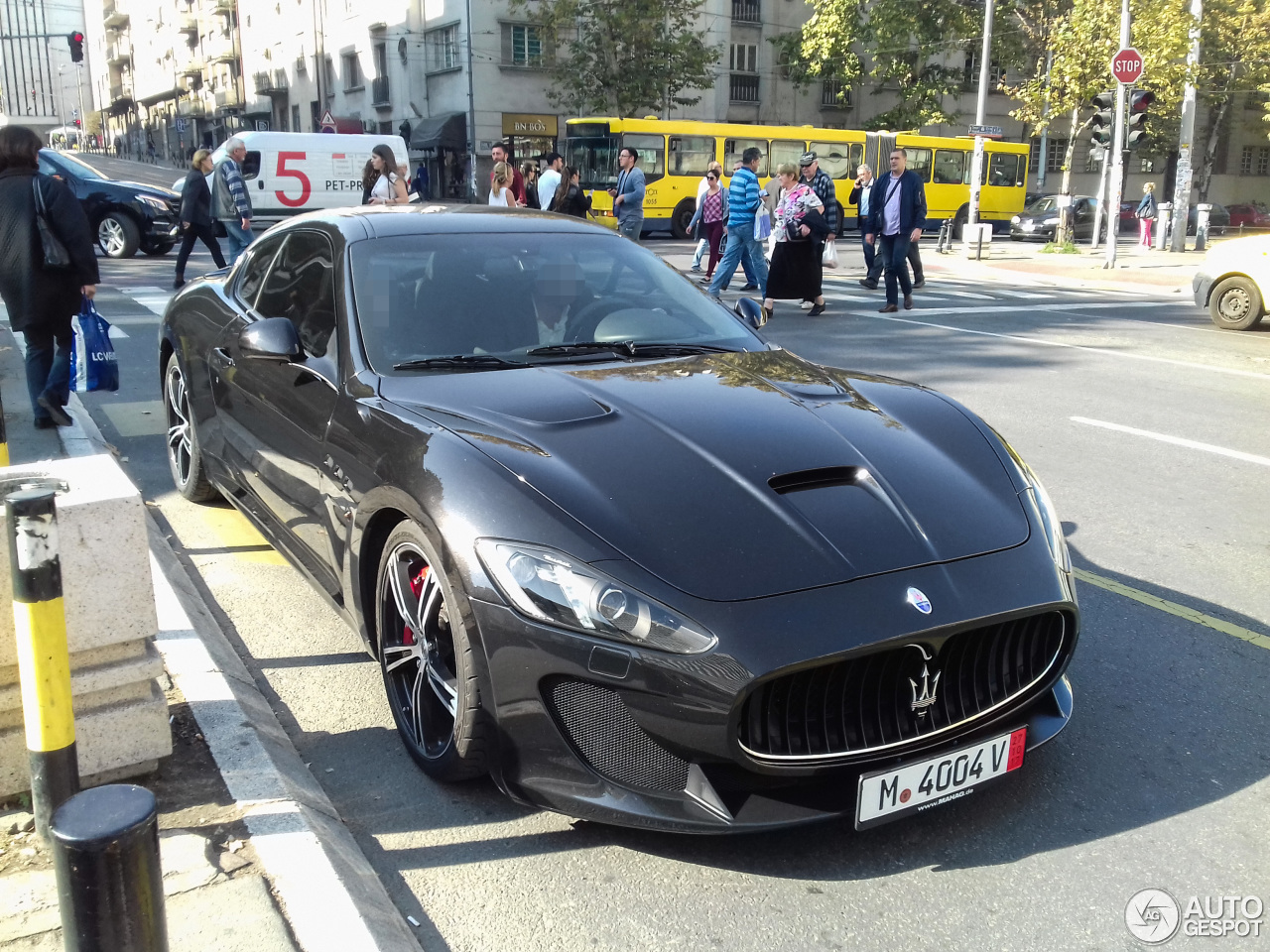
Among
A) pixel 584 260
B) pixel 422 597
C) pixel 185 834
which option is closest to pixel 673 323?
pixel 584 260

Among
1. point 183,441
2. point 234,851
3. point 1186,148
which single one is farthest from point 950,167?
point 234,851

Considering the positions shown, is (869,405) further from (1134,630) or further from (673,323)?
(1134,630)

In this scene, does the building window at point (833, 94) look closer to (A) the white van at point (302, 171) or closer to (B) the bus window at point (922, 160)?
(B) the bus window at point (922, 160)

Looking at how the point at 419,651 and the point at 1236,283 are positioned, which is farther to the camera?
the point at 1236,283

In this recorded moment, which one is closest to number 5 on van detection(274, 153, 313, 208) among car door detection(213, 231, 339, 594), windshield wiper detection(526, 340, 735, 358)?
car door detection(213, 231, 339, 594)

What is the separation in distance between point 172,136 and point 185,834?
3379 inches

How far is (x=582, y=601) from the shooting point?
252 centimetres

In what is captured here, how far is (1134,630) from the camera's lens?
13.6ft

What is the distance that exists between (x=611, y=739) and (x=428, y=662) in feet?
2.35

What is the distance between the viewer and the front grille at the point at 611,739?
8.19ft

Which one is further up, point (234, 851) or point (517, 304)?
point (517, 304)

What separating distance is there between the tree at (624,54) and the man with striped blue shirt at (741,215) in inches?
1109

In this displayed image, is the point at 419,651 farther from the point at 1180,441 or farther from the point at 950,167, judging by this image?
the point at 950,167

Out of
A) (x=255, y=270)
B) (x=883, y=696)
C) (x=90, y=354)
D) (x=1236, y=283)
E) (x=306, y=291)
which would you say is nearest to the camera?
(x=883, y=696)
